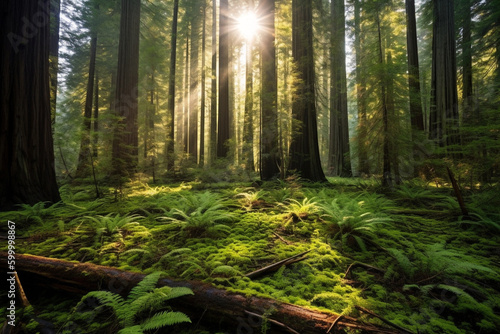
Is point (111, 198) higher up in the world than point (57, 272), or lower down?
higher up

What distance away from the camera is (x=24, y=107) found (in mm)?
4375

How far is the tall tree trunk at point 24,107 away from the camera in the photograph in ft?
13.7

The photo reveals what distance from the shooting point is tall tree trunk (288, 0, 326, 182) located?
25.0 ft

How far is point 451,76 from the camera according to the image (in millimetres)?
8008

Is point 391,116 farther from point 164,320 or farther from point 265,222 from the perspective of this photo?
point 164,320

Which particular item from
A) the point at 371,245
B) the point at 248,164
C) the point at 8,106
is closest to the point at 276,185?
the point at 248,164

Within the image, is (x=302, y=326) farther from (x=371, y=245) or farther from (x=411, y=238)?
(x=411, y=238)

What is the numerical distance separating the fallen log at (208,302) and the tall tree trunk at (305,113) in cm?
628

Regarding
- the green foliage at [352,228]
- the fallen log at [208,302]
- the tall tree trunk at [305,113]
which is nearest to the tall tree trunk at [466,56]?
the tall tree trunk at [305,113]

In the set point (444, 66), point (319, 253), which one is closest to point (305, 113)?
point (319, 253)

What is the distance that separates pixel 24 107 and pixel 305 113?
810 cm

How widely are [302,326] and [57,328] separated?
6.65 ft

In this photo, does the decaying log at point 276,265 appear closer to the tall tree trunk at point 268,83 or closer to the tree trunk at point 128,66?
the tall tree trunk at point 268,83

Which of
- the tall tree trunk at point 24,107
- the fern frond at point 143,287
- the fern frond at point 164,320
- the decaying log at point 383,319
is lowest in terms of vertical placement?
the decaying log at point 383,319
